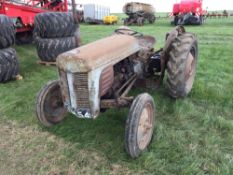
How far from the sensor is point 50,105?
3566mm

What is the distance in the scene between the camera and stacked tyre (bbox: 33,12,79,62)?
22.0 feet

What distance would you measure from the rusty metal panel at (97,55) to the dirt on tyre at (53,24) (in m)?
3.41

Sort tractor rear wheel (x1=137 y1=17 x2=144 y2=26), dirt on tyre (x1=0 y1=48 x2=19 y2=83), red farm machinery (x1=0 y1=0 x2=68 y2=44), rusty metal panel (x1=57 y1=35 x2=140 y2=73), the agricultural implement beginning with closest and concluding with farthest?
rusty metal panel (x1=57 y1=35 x2=140 y2=73), dirt on tyre (x1=0 y1=48 x2=19 y2=83), red farm machinery (x1=0 y1=0 x2=68 y2=44), tractor rear wheel (x1=137 y1=17 x2=144 y2=26), the agricultural implement

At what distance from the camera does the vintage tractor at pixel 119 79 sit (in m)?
2.88

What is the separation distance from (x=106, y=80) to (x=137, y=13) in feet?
65.1

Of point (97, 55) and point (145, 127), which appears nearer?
point (97, 55)

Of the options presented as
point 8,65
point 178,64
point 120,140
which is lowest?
point 120,140

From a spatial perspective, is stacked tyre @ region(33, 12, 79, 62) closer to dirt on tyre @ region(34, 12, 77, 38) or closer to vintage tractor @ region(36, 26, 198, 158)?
dirt on tyre @ region(34, 12, 77, 38)

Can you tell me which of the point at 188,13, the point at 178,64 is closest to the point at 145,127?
the point at 178,64

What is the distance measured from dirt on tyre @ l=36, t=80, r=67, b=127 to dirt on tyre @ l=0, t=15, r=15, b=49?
8.42 feet

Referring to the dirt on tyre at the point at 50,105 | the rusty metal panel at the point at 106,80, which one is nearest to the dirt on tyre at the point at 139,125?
the rusty metal panel at the point at 106,80

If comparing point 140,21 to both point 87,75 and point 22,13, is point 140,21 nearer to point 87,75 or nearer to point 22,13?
point 22,13

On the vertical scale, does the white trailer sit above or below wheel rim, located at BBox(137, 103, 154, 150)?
above

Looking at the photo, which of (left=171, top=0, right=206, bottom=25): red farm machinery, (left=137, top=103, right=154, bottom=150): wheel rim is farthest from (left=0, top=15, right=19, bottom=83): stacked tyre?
(left=171, top=0, right=206, bottom=25): red farm machinery
